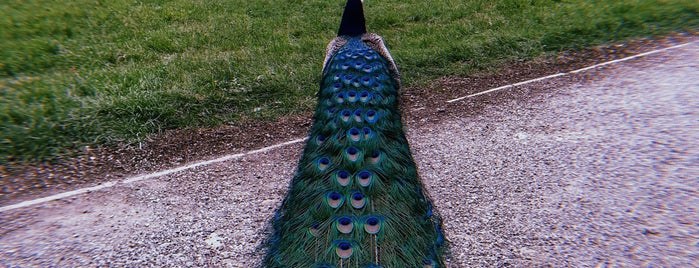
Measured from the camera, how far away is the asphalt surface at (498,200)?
3.10m

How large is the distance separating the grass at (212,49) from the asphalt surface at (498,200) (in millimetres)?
1033

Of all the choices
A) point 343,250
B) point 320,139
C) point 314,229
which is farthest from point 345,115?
point 343,250

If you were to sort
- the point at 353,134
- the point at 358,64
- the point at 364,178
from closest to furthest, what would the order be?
the point at 364,178 < the point at 353,134 < the point at 358,64

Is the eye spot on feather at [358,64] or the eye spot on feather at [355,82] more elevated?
the eye spot on feather at [358,64]

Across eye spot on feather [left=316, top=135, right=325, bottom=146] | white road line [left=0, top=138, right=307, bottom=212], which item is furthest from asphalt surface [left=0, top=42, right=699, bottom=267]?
eye spot on feather [left=316, top=135, right=325, bottom=146]

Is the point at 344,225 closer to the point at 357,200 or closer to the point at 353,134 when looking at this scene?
the point at 357,200

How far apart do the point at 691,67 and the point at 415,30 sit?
10.4 ft

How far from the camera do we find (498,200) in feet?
11.9

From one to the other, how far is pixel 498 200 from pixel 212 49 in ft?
13.3

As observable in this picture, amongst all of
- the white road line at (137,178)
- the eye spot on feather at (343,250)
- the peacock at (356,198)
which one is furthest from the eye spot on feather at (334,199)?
the white road line at (137,178)

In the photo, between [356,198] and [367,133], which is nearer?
[356,198]

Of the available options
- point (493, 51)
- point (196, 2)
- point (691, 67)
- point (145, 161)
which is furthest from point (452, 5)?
point (145, 161)

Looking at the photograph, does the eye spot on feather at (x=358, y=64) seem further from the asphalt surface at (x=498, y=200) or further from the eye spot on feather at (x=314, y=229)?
the eye spot on feather at (x=314, y=229)

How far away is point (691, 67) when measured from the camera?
5504 mm
